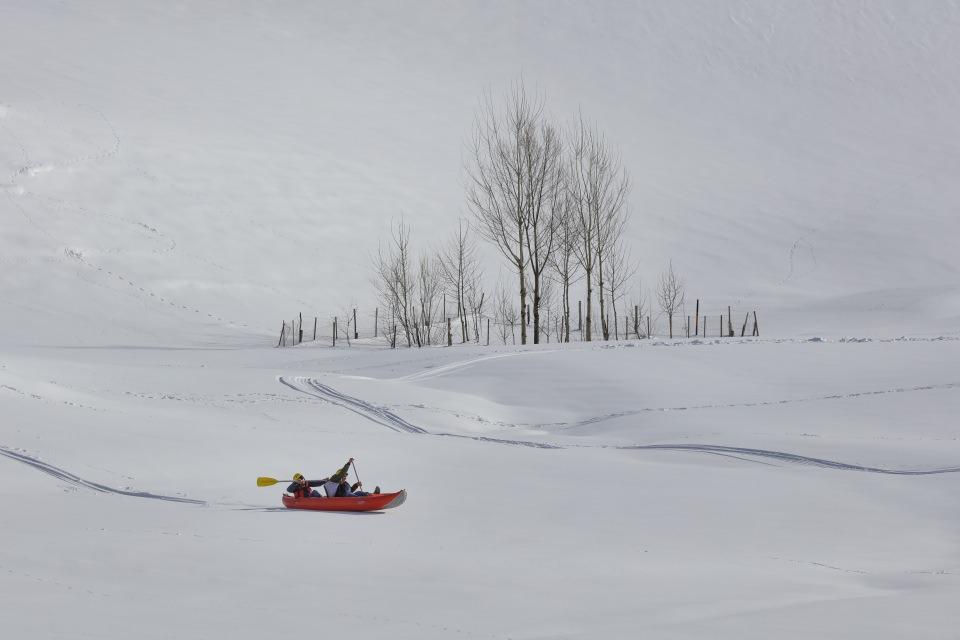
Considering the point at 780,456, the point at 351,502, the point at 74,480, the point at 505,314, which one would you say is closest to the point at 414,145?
the point at 505,314

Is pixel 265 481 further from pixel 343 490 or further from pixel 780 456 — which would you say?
pixel 780 456

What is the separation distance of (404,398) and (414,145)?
69.9 m

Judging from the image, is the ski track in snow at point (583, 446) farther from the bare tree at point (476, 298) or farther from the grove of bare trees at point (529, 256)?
the bare tree at point (476, 298)

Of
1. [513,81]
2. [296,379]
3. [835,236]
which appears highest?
[513,81]

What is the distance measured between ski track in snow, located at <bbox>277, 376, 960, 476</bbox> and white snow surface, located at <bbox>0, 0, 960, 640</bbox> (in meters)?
0.09

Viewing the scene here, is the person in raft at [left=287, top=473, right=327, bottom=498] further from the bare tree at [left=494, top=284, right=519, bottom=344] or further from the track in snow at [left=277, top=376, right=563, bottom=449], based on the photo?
the bare tree at [left=494, top=284, right=519, bottom=344]

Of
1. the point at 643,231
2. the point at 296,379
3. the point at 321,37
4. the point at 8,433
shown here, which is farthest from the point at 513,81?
the point at 8,433

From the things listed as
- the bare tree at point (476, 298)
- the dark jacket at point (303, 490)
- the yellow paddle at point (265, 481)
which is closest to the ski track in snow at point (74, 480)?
the yellow paddle at point (265, 481)

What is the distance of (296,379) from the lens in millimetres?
26938

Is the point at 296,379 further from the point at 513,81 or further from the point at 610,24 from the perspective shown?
the point at 610,24

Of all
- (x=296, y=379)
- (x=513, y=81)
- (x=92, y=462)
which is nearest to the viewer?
(x=92, y=462)

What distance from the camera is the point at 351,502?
13953mm

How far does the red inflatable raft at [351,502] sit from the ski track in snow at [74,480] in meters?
1.18

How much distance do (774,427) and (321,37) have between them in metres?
101
